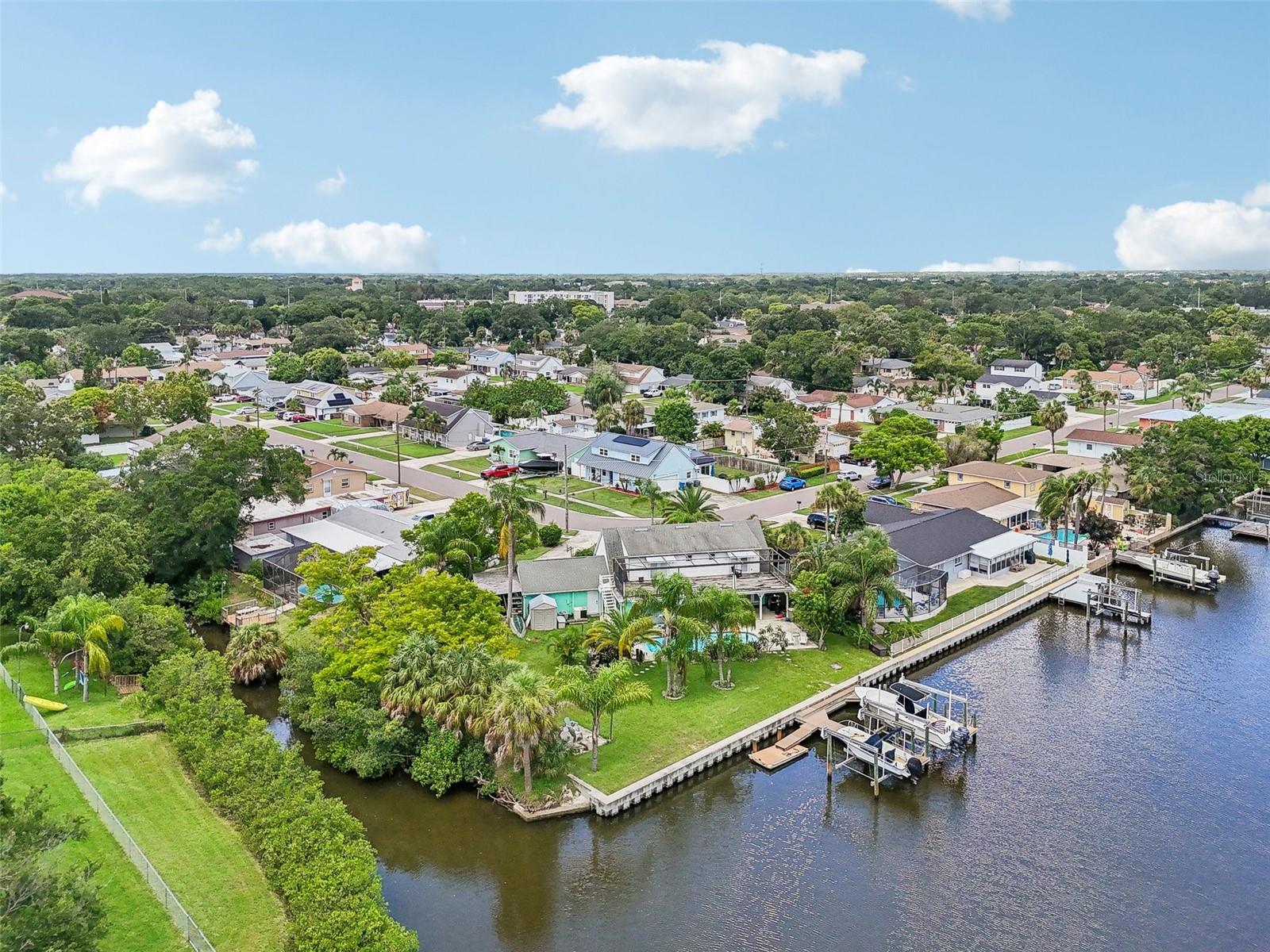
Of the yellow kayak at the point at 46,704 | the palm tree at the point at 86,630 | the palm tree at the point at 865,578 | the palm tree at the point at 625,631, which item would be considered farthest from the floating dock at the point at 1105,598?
the yellow kayak at the point at 46,704

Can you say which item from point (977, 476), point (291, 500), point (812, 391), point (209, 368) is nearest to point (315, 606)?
point (291, 500)

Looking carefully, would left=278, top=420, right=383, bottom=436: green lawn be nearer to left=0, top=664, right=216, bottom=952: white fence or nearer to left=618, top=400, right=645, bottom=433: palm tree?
left=618, top=400, right=645, bottom=433: palm tree

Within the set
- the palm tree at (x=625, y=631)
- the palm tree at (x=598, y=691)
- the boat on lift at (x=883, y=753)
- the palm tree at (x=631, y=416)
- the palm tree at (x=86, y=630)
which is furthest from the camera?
the palm tree at (x=631, y=416)

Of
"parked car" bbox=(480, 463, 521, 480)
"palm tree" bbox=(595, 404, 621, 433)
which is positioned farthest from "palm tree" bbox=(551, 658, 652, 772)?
"palm tree" bbox=(595, 404, 621, 433)

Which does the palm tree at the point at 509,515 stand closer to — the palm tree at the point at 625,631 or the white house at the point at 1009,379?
the palm tree at the point at 625,631

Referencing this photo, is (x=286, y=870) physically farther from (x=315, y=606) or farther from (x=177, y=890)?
(x=315, y=606)

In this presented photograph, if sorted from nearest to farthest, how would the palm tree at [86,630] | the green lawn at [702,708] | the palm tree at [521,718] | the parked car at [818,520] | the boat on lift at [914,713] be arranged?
the palm tree at [521,718] < the green lawn at [702,708] < the boat on lift at [914,713] < the palm tree at [86,630] < the parked car at [818,520]
